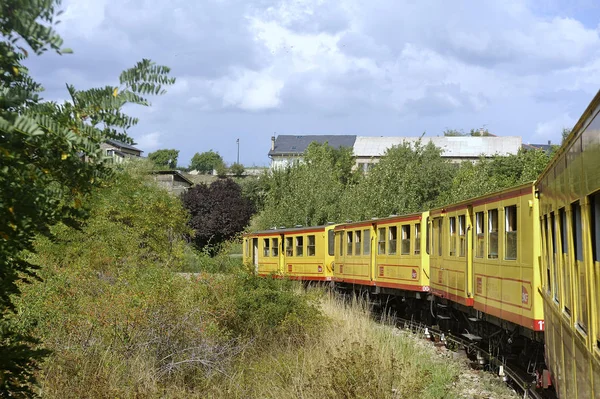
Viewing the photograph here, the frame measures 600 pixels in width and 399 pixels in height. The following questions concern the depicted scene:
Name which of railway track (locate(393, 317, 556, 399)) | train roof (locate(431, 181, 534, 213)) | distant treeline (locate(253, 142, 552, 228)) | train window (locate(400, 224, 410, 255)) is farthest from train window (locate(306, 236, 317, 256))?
train roof (locate(431, 181, 534, 213))

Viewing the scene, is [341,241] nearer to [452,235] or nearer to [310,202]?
[452,235]

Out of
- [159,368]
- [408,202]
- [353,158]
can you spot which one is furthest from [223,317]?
[353,158]

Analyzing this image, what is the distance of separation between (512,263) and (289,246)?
64.1 feet

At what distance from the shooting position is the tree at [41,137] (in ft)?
10.3

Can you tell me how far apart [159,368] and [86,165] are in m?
6.98

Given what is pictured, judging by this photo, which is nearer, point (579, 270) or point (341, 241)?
point (579, 270)

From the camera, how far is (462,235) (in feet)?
46.1

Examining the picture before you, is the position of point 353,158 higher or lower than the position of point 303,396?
higher

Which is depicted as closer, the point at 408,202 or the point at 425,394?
the point at 425,394

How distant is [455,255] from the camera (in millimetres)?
14641

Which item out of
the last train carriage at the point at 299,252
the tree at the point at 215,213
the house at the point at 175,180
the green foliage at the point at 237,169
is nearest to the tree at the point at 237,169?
the green foliage at the point at 237,169

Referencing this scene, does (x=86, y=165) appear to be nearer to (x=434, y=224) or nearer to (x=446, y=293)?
(x=446, y=293)

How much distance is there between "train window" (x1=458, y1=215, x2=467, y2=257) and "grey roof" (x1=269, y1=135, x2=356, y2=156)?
93447 millimetres

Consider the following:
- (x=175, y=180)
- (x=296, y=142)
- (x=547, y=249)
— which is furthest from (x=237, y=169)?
(x=547, y=249)
